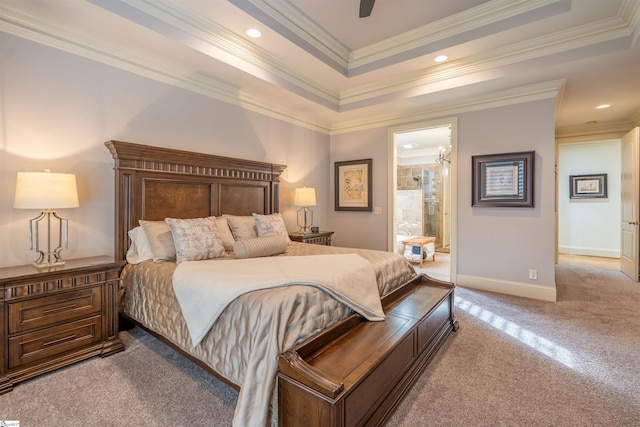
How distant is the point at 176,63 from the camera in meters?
3.06

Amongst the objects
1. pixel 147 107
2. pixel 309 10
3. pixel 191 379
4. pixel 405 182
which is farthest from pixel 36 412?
pixel 405 182

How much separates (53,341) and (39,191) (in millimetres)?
1064

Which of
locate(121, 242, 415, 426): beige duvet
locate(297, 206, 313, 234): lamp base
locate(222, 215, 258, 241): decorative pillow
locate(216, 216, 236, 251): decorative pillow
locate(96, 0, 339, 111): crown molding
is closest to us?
locate(121, 242, 415, 426): beige duvet

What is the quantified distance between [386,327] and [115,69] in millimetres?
3273

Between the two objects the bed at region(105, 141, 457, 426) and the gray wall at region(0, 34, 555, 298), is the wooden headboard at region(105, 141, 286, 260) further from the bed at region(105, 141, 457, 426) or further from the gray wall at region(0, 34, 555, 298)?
the gray wall at region(0, 34, 555, 298)

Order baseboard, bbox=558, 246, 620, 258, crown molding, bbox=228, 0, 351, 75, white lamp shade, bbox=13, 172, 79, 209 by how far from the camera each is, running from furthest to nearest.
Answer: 1. baseboard, bbox=558, 246, 620, 258
2. crown molding, bbox=228, 0, 351, 75
3. white lamp shade, bbox=13, 172, 79, 209

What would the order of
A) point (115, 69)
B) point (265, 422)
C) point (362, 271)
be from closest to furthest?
point (265, 422) < point (362, 271) < point (115, 69)

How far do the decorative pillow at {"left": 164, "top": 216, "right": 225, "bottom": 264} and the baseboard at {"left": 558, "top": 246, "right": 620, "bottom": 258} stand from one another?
746 centimetres

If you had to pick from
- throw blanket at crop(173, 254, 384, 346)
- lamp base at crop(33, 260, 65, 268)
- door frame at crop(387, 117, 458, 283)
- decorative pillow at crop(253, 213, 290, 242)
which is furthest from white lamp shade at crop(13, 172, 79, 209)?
door frame at crop(387, 117, 458, 283)

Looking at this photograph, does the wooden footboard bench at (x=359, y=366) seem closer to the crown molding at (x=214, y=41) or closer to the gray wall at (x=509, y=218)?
the gray wall at (x=509, y=218)

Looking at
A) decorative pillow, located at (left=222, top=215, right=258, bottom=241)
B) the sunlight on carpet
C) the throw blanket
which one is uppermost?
decorative pillow, located at (left=222, top=215, right=258, bottom=241)

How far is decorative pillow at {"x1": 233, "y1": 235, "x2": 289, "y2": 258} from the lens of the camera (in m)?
2.64

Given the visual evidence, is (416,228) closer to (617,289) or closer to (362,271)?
(617,289)

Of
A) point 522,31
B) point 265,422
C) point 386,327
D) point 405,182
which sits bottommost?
point 265,422
